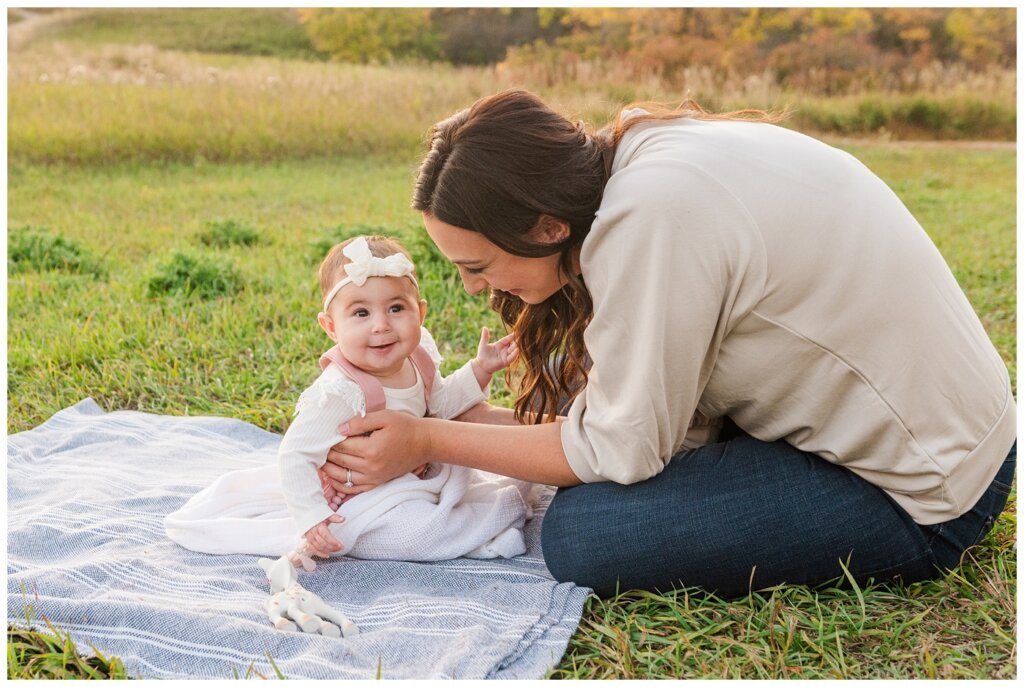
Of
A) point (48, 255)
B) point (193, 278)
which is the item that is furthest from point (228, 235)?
point (193, 278)

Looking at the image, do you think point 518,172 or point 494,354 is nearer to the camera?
point 518,172

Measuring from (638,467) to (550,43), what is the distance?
1100 centimetres

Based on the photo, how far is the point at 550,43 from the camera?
12586 millimetres

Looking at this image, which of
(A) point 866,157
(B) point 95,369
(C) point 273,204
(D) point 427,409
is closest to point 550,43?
(A) point 866,157

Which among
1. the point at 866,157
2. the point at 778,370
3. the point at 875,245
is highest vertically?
the point at 875,245

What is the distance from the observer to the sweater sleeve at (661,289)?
2084 mm

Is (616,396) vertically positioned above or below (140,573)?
above

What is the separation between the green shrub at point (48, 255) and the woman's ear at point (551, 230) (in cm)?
376

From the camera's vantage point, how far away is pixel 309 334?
14.5 ft

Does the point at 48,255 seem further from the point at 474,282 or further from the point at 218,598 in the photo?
the point at 474,282

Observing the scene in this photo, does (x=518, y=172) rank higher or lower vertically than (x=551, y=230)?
higher

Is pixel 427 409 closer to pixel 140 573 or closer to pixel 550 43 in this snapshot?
pixel 140 573

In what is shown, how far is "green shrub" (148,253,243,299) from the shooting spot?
15.9 ft

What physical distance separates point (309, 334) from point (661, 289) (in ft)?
8.55
